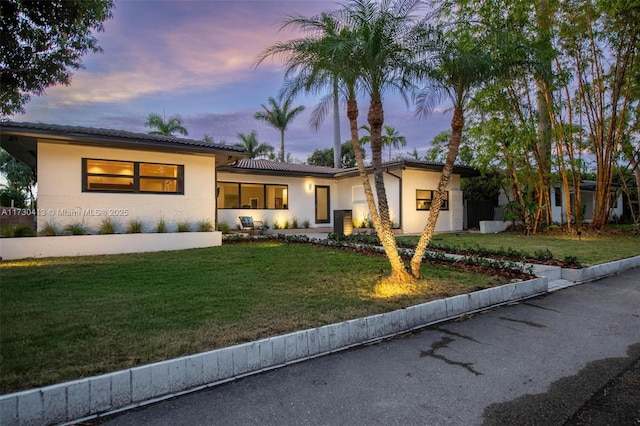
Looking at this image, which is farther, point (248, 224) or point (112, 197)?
point (248, 224)

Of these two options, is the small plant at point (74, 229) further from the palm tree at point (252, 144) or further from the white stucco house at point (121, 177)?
the palm tree at point (252, 144)

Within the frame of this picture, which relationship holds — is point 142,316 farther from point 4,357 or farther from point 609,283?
point 609,283

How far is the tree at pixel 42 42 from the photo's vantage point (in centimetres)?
693

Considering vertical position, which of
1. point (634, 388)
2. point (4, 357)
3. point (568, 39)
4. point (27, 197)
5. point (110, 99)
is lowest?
point (634, 388)

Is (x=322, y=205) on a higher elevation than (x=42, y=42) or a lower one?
lower

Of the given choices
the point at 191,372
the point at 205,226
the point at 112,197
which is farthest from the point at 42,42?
the point at 191,372

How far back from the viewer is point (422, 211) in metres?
17.0

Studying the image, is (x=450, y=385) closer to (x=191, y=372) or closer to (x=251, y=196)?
(x=191, y=372)

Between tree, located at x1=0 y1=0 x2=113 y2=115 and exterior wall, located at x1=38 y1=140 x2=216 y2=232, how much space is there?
64.5 inches

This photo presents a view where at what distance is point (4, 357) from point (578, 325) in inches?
228

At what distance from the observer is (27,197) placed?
1219 inches

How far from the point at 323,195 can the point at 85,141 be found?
11356 mm

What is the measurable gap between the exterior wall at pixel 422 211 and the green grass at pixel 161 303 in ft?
28.9

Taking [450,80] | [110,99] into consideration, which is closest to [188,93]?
[110,99]
